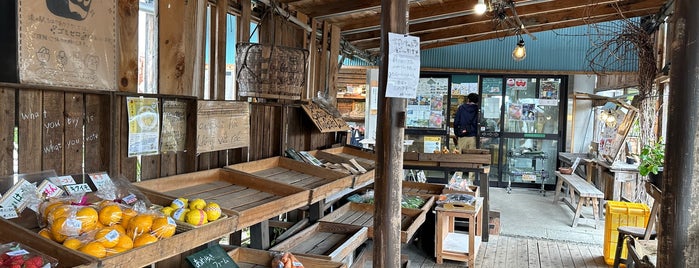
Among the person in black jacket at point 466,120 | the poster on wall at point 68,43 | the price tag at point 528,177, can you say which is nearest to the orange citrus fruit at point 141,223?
the poster on wall at point 68,43

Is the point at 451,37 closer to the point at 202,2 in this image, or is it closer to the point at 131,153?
the point at 202,2

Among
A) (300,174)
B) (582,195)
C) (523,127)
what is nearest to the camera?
(300,174)

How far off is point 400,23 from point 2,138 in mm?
1747

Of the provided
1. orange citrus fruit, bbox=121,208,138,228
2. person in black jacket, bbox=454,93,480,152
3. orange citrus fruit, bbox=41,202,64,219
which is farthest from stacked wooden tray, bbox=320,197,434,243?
person in black jacket, bbox=454,93,480,152

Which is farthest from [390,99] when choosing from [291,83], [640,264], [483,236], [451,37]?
[451,37]

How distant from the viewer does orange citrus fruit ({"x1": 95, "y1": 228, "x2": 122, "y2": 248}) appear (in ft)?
5.20

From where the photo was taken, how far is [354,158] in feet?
15.4

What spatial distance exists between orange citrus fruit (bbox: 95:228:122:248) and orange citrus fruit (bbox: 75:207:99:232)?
0.19 ft

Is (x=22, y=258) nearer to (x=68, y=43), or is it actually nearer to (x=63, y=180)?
(x=63, y=180)

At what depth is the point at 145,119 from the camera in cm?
248

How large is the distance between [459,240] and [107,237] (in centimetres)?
417

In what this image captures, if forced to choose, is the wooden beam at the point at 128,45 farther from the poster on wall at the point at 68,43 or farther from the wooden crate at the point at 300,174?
the wooden crate at the point at 300,174

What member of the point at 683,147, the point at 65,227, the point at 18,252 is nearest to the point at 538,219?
the point at 683,147

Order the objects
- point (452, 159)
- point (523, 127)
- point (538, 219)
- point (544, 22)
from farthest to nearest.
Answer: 1. point (523, 127)
2. point (544, 22)
3. point (538, 219)
4. point (452, 159)
